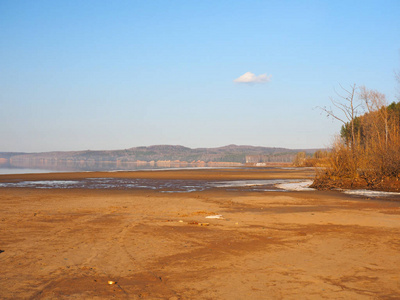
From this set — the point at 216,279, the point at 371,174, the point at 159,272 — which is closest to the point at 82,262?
the point at 159,272

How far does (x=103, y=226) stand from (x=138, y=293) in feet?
18.9

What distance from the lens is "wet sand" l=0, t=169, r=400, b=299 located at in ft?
18.5

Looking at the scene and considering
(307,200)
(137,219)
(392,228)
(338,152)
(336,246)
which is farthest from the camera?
(338,152)

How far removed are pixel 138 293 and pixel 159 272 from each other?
1.05 metres

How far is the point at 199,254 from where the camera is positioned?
7781mm

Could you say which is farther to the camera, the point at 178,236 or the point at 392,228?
the point at 392,228

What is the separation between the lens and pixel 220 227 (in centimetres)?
1084

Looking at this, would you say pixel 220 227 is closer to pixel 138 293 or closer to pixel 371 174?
pixel 138 293

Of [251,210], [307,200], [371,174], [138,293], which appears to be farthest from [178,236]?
[371,174]

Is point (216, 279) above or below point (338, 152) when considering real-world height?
below

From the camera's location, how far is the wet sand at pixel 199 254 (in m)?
5.62

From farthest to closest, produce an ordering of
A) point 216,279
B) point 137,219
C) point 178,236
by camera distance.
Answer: point 137,219 < point 178,236 < point 216,279

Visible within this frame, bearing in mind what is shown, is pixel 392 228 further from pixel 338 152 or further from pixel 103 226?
pixel 338 152

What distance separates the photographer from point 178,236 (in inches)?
378
